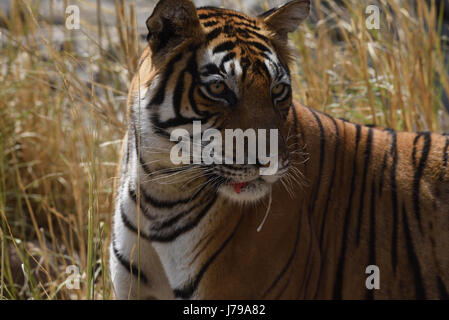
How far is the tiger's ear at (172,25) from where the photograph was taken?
6.66 ft

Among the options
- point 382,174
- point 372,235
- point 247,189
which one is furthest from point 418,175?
point 247,189

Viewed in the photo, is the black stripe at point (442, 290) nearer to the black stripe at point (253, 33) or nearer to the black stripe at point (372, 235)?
the black stripe at point (372, 235)

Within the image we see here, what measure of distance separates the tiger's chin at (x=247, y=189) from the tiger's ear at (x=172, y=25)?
1.62 feet

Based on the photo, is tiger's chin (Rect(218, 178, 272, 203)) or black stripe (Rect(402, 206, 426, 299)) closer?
tiger's chin (Rect(218, 178, 272, 203))

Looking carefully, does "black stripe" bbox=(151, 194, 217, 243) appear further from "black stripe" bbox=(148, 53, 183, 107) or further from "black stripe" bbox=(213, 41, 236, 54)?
"black stripe" bbox=(213, 41, 236, 54)

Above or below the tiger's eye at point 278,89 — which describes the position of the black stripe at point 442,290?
below

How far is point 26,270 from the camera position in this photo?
7.84ft

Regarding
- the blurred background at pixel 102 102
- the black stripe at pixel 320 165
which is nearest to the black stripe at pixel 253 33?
the black stripe at pixel 320 165

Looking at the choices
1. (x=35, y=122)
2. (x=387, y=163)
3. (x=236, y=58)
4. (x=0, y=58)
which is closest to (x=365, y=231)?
(x=387, y=163)

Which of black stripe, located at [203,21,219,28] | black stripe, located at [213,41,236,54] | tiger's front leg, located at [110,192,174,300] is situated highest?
black stripe, located at [203,21,219,28]

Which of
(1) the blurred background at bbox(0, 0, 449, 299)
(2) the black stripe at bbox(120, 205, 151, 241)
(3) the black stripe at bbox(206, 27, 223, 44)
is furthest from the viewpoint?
(1) the blurred background at bbox(0, 0, 449, 299)

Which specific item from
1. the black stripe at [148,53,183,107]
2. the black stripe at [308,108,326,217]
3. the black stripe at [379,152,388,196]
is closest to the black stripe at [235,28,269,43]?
the black stripe at [148,53,183,107]

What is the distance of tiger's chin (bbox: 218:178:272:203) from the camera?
2018mm
